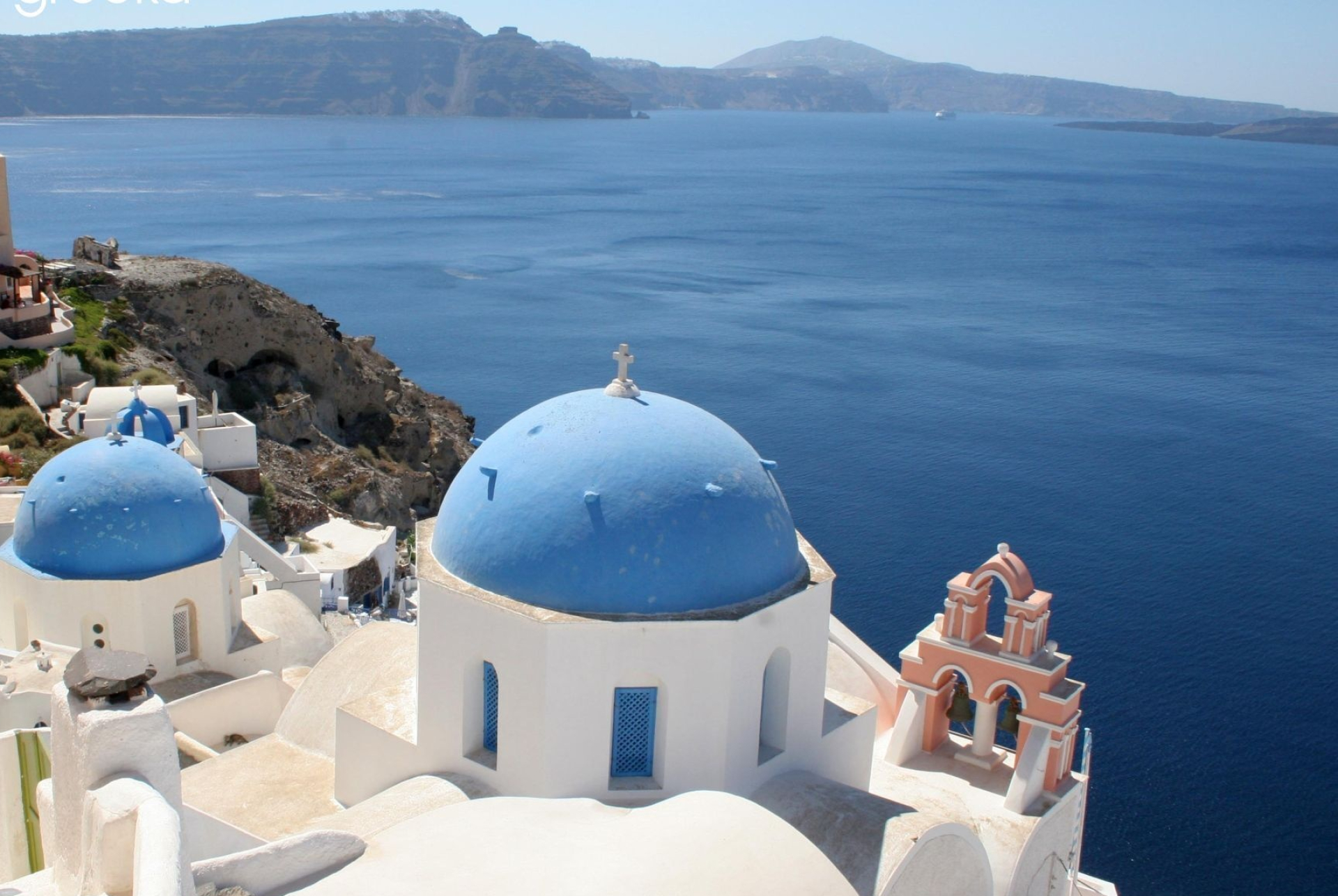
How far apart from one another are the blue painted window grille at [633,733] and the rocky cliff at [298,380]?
25991 millimetres

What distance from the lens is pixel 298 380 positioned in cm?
4191

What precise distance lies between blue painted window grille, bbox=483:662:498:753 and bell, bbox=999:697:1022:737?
513 cm

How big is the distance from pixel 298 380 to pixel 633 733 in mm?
34422

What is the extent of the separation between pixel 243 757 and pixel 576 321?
160ft

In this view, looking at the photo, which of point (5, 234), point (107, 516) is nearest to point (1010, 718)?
point (107, 516)

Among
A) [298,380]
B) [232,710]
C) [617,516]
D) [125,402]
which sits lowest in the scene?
[298,380]

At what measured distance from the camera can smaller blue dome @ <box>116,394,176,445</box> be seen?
66.3ft

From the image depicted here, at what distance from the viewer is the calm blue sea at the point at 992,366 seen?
25.8 m

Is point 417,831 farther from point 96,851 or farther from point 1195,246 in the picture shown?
point 1195,246

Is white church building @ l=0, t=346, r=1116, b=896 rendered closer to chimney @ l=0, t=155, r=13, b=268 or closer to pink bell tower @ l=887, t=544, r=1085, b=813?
pink bell tower @ l=887, t=544, r=1085, b=813

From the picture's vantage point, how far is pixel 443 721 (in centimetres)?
1040

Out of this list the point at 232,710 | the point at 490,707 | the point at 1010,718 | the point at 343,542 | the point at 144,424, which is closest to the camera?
the point at 490,707

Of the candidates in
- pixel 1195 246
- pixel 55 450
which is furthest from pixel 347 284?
pixel 1195 246

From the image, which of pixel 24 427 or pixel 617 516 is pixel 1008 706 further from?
pixel 24 427
